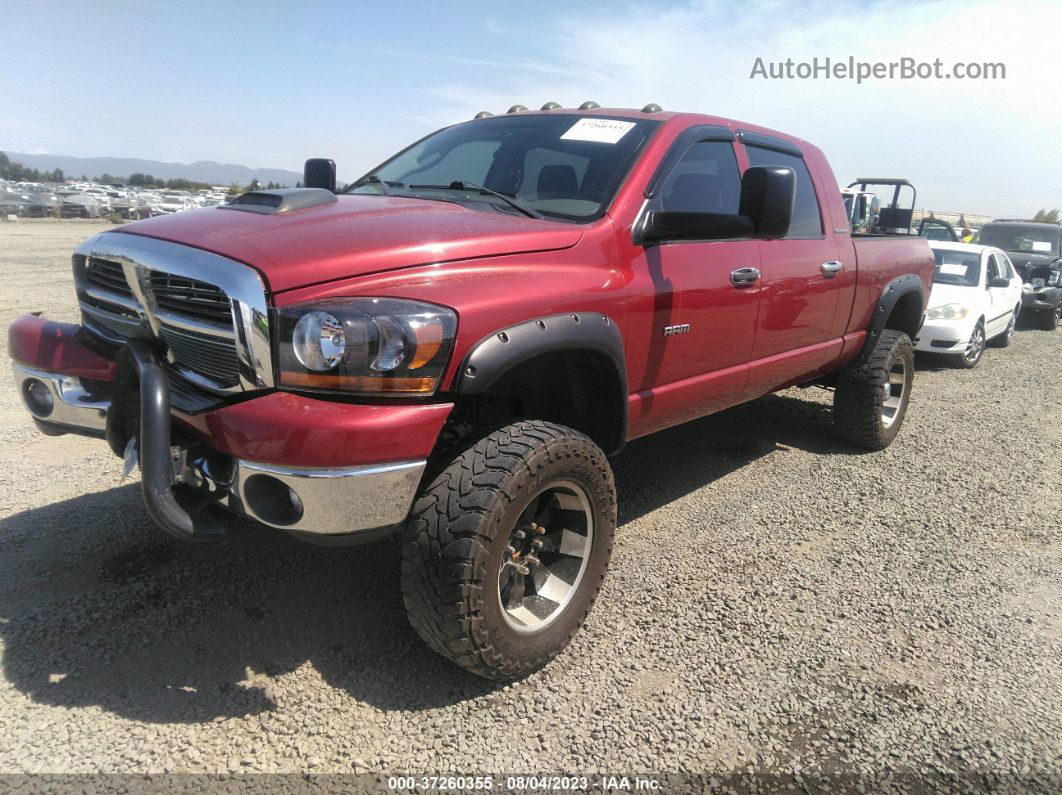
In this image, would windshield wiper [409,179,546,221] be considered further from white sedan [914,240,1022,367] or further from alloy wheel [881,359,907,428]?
white sedan [914,240,1022,367]

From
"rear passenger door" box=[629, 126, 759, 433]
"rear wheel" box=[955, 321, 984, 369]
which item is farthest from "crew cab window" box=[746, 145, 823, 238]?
"rear wheel" box=[955, 321, 984, 369]

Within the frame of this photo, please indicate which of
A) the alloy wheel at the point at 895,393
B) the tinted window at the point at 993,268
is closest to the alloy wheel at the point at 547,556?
the alloy wheel at the point at 895,393

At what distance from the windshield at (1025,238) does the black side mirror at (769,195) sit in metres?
14.5

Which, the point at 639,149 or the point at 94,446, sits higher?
the point at 639,149

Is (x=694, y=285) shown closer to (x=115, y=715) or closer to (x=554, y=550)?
(x=554, y=550)

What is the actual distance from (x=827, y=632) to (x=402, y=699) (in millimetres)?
1723

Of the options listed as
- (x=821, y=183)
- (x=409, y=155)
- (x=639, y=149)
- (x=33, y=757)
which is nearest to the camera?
(x=33, y=757)

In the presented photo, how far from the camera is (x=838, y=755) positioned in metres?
2.34

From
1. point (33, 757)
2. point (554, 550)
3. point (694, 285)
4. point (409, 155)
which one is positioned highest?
point (409, 155)

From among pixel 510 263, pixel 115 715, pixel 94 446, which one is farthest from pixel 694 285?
pixel 94 446

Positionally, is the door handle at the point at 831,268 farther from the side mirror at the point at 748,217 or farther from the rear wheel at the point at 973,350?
the rear wheel at the point at 973,350

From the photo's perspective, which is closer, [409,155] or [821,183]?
[409,155]

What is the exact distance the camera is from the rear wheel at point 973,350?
362 inches

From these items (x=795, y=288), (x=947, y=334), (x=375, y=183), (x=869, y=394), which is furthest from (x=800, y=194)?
(x=947, y=334)
